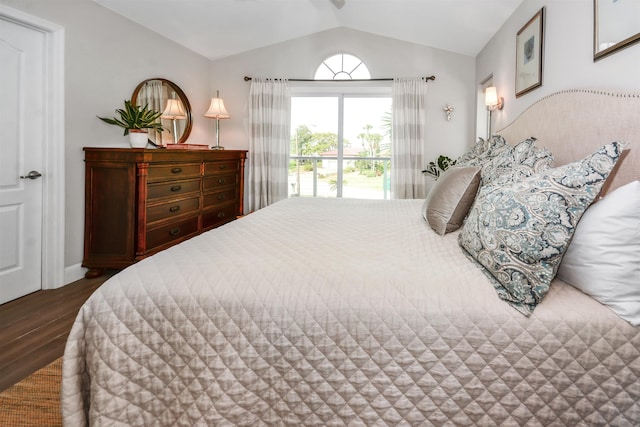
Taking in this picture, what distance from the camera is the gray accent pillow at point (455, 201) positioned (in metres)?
1.93

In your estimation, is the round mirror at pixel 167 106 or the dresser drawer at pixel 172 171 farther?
the round mirror at pixel 167 106

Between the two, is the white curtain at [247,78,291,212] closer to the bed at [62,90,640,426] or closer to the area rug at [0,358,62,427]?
the area rug at [0,358,62,427]

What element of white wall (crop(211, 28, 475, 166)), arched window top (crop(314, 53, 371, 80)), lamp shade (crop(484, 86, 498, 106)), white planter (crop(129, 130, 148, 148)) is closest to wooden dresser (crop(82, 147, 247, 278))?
white planter (crop(129, 130, 148, 148))

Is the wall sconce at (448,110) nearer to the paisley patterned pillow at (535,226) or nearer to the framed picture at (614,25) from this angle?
the framed picture at (614,25)

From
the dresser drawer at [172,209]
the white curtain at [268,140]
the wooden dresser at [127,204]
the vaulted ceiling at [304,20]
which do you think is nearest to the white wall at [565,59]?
the vaulted ceiling at [304,20]

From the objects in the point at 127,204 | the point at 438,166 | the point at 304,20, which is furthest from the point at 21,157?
the point at 438,166

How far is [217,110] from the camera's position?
5.06 meters

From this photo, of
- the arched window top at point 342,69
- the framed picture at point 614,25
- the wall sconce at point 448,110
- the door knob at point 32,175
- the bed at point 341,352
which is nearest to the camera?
the bed at point 341,352

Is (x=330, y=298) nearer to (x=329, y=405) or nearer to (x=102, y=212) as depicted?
(x=329, y=405)

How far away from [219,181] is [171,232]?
1133mm

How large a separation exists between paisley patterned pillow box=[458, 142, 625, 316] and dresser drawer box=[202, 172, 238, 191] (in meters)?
3.53

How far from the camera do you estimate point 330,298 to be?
3.82ft

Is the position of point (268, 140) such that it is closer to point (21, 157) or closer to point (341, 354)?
point (21, 157)

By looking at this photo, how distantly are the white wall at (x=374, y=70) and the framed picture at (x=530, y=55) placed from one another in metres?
1.71
